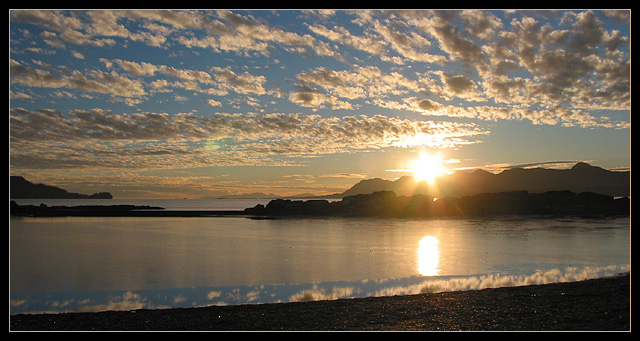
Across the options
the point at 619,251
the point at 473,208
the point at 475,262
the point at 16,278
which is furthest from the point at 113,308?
the point at 473,208

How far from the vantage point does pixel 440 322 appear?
41.5 feet

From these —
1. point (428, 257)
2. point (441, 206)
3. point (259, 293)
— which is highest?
point (441, 206)

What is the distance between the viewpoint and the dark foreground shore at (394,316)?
12.2 metres

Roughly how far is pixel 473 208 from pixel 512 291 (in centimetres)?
8073

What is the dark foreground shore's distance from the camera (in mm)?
12234

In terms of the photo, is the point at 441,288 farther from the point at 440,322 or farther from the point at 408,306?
the point at 440,322

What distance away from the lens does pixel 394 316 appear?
43.2ft

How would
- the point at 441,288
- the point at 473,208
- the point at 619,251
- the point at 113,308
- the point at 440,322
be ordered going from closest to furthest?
the point at 440,322 < the point at 113,308 < the point at 441,288 < the point at 619,251 < the point at 473,208

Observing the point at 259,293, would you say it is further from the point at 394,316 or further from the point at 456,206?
the point at 456,206

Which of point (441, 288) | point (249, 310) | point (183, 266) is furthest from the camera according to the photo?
point (183, 266)

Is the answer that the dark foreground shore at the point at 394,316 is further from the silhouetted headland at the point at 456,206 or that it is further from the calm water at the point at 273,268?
the silhouetted headland at the point at 456,206

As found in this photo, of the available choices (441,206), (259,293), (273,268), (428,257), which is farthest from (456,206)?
(259,293)

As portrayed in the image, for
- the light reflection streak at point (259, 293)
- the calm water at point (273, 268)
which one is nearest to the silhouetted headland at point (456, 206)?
the calm water at point (273, 268)

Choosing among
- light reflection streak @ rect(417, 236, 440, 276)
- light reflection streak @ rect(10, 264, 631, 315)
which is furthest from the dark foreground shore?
light reflection streak @ rect(417, 236, 440, 276)
